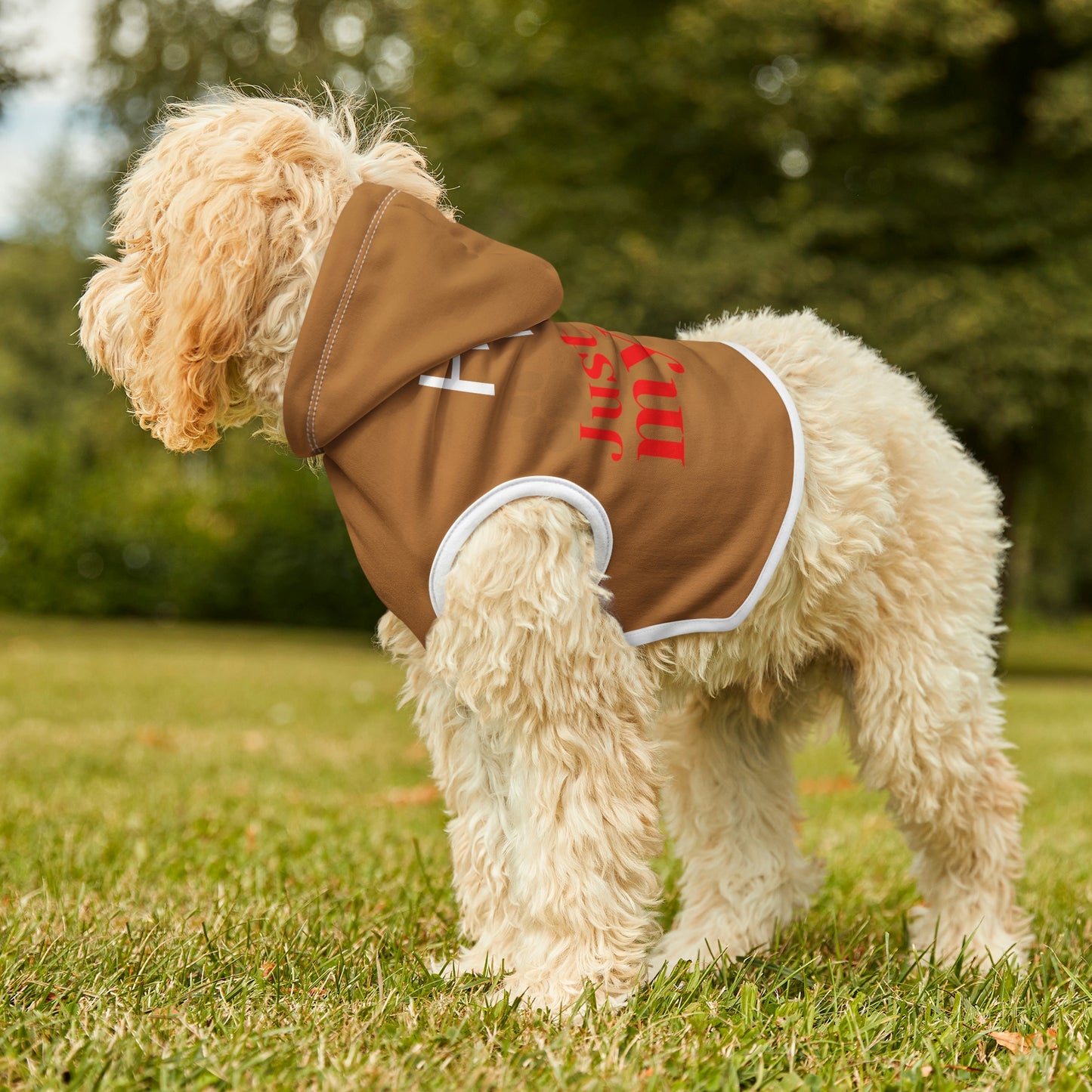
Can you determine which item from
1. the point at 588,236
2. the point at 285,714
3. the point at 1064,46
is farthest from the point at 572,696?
the point at 1064,46

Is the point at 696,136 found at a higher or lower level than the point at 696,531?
higher

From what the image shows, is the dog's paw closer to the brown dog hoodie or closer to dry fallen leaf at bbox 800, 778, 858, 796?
the brown dog hoodie

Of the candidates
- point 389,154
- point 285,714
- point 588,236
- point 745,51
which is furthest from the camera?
point 588,236

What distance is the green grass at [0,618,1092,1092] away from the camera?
216cm

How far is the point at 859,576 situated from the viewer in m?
2.82

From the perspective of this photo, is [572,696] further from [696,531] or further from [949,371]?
[949,371]

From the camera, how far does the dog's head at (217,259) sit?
2490mm

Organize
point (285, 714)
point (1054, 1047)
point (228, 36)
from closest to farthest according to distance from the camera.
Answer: point (1054, 1047) < point (285, 714) < point (228, 36)

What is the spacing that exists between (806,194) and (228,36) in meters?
13.2

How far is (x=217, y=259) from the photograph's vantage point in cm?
247

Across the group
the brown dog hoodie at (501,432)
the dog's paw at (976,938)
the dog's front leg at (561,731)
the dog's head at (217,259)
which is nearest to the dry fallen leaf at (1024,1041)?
the dog's paw at (976,938)

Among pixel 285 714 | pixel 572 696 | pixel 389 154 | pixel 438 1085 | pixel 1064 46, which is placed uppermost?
pixel 1064 46

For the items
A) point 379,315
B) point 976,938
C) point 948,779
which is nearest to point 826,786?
point 976,938

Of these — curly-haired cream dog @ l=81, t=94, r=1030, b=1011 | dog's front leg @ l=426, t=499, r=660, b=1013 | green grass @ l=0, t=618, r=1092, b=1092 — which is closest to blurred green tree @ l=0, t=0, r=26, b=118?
green grass @ l=0, t=618, r=1092, b=1092
